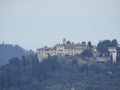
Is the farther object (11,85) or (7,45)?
(7,45)

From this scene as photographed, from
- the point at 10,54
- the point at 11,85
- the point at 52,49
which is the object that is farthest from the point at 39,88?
the point at 10,54

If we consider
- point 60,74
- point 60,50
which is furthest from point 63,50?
point 60,74

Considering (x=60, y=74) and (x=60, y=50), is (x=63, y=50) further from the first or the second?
(x=60, y=74)

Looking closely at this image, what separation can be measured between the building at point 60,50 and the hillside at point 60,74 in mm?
1603

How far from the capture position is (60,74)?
113 meters

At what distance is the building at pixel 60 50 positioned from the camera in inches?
4751

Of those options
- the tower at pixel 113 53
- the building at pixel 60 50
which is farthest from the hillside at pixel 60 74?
the tower at pixel 113 53

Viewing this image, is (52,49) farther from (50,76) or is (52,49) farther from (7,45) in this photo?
(7,45)

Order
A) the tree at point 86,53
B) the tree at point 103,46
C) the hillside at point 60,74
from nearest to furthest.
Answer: the hillside at point 60,74
the tree at point 86,53
the tree at point 103,46

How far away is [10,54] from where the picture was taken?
189 m

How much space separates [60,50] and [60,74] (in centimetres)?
908

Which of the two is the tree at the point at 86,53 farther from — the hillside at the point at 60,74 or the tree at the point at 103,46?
the tree at the point at 103,46

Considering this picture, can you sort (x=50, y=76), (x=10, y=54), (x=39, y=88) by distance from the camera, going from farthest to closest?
(x=10, y=54) < (x=50, y=76) < (x=39, y=88)

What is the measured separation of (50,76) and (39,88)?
23.7ft
